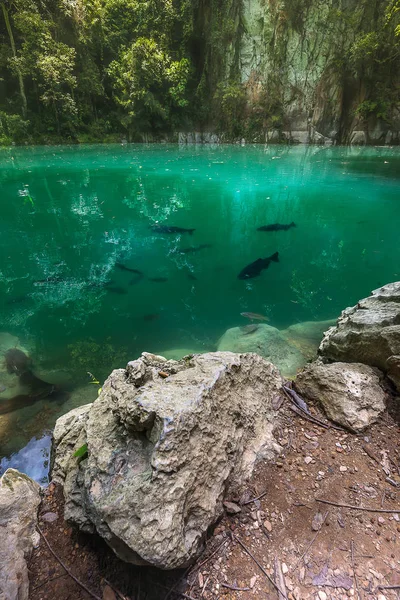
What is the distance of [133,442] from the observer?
1.64 metres

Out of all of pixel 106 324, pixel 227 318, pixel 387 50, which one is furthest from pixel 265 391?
pixel 387 50

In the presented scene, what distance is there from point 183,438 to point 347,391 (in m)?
1.43

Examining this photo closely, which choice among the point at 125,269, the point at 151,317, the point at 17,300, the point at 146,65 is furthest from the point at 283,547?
the point at 146,65

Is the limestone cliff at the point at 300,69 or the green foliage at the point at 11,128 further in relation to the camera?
the limestone cliff at the point at 300,69

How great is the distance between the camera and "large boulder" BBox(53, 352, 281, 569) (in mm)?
1343

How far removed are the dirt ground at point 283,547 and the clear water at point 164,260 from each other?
1845 mm

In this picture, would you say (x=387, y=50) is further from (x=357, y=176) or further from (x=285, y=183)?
(x=285, y=183)

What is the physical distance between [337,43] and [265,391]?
3400 centimetres

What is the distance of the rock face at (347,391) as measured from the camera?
223 cm

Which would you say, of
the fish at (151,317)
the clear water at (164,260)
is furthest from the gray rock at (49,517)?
the fish at (151,317)

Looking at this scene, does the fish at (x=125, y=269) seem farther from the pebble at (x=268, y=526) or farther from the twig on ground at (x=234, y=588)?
the twig on ground at (x=234, y=588)

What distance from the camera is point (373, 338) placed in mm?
2682

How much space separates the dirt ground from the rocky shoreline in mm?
71

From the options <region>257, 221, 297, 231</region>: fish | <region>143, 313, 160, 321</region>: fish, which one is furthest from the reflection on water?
<region>257, 221, 297, 231</region>: fish
